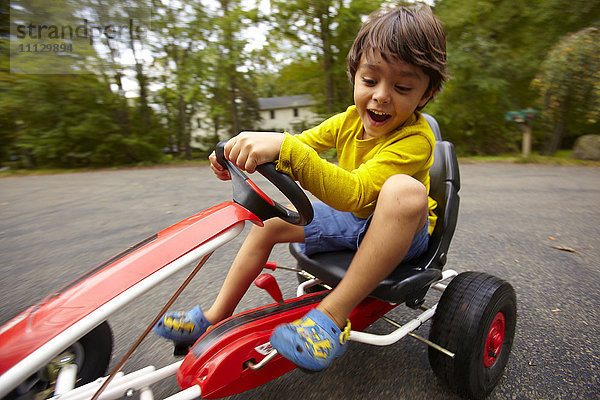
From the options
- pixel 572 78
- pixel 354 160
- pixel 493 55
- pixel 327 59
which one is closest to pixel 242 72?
pixel 327 59

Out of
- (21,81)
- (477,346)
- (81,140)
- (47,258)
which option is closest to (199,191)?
(47,258)

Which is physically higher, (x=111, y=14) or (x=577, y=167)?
(x=111, y=14)

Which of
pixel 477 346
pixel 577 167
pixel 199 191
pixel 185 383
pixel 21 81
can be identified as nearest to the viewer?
pixel 185 383

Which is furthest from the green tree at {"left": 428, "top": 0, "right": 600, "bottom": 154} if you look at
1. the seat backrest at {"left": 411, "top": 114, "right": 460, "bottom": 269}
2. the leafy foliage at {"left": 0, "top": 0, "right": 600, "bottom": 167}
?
the seat backrest at {"left": 411, "top": 114, "right": 460, "bottom": 269}

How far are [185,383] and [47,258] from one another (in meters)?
2.33

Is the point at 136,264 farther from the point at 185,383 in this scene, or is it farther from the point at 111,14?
the point at 111,14

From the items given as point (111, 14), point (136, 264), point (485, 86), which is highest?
point (111, 14)

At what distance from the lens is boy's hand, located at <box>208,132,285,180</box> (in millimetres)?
970

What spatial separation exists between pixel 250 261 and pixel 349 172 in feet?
1.81

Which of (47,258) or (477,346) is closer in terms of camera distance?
(477,346)

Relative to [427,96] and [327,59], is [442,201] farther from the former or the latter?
[327,59]

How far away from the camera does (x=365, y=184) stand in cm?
122

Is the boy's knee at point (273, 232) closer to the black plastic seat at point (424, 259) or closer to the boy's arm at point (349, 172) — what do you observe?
the black plastic seat at point (424, 259)

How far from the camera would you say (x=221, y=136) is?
14609 mm
